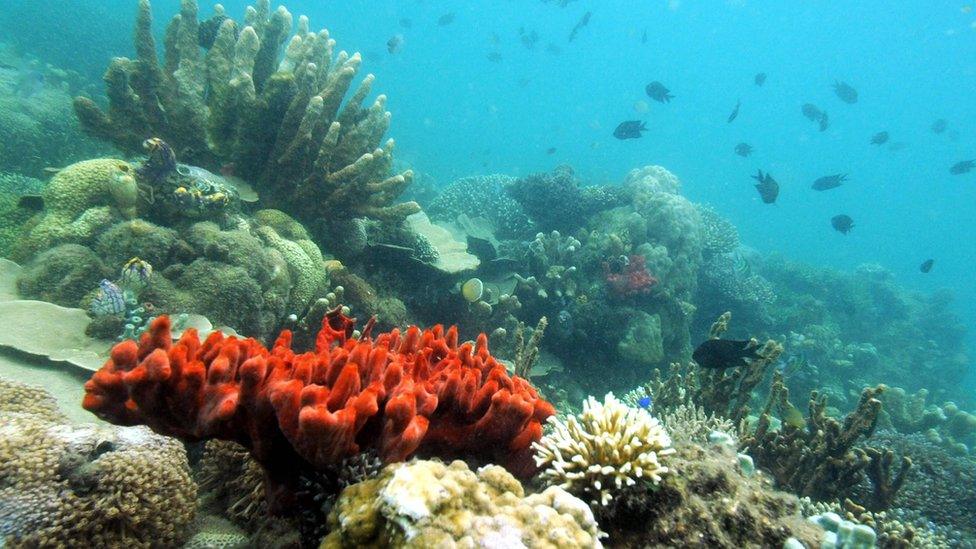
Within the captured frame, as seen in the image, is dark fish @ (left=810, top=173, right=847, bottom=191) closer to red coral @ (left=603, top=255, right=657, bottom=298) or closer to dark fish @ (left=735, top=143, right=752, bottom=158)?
dark fish @ (left=735, top=143, right=752, bottom=158)

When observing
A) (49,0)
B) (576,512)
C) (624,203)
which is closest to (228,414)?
(576,512)

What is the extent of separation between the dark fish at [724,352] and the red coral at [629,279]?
3.96 m

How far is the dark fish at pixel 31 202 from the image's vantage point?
5.06 m

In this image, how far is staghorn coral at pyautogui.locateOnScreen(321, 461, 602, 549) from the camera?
1427mm

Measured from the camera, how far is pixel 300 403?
5.72ft

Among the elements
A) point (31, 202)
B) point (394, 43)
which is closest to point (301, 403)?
point (31, 202)

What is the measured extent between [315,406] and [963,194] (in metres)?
158

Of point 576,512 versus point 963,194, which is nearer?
point 576,512

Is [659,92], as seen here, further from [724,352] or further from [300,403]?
[300,403]

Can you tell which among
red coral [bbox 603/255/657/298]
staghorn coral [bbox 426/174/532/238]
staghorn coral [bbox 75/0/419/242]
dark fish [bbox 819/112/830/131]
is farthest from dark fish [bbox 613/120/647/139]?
dark fish [bbox 819/112/830/131]

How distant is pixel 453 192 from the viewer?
13.3 m

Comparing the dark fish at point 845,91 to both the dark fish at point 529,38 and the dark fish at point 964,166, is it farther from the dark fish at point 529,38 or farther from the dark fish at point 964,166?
the dark fish at point 529,38

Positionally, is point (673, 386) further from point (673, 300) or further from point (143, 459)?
point (143, 459)

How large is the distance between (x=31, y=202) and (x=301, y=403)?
18.2 feet
